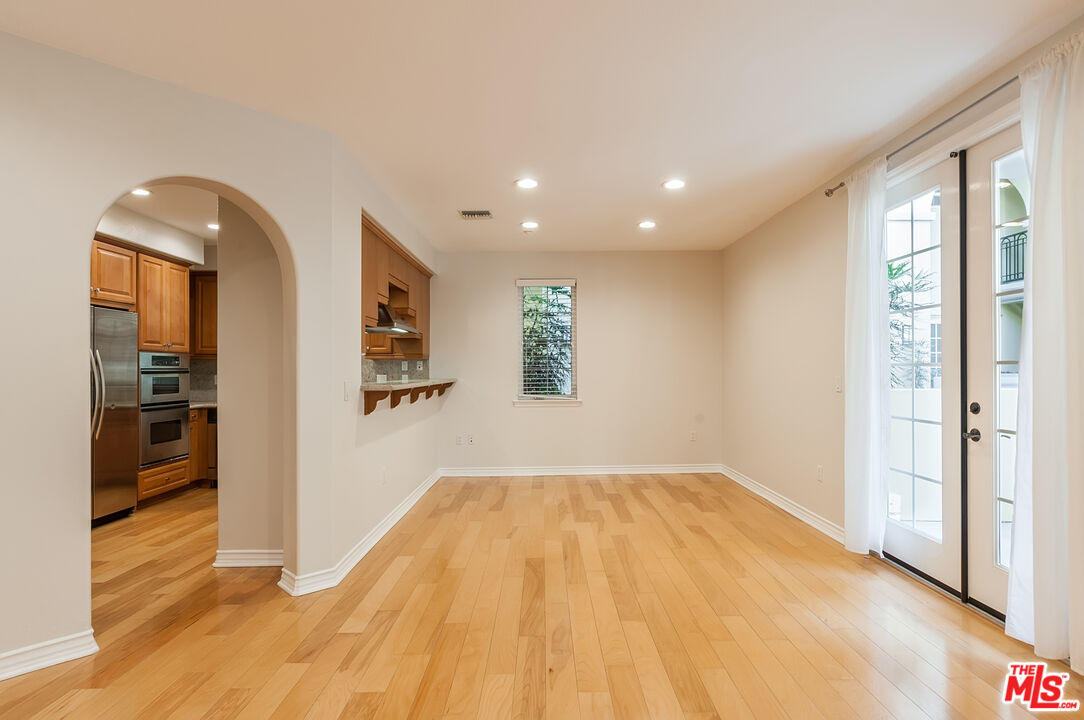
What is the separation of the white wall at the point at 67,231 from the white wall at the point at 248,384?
1.58 feet

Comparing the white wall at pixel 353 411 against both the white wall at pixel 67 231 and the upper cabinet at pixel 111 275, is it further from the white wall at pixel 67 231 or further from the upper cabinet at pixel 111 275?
the upper cabinet at pixel 111 275

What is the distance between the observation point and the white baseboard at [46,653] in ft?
6.86

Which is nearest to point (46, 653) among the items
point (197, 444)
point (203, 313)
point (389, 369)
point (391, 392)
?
point (391, 392)

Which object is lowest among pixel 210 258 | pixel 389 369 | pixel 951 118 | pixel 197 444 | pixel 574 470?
pixel 574 470

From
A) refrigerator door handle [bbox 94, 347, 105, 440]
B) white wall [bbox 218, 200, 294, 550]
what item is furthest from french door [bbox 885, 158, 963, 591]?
refrigerator door handle [bbox 94, 347, 105, 440]

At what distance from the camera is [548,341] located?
20.7 feet

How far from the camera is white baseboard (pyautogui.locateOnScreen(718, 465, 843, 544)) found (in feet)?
12.7

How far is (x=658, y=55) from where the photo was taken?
2.30m

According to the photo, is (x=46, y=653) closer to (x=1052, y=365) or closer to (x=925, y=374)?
(x=1052, y=365)

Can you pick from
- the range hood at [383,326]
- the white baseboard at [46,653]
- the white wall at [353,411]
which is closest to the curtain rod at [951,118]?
the white wall at [353,411]

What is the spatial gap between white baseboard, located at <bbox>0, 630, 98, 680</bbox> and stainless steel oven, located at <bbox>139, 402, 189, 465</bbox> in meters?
2.98

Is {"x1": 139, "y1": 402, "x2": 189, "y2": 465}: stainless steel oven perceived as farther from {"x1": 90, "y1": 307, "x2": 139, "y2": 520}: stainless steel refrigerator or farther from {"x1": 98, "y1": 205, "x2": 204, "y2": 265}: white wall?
{"x1": 98, "y1": 205, "x2": 204, "y2": 265}: white wall

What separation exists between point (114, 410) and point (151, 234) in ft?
5.49

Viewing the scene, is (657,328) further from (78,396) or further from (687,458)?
(78,396)
